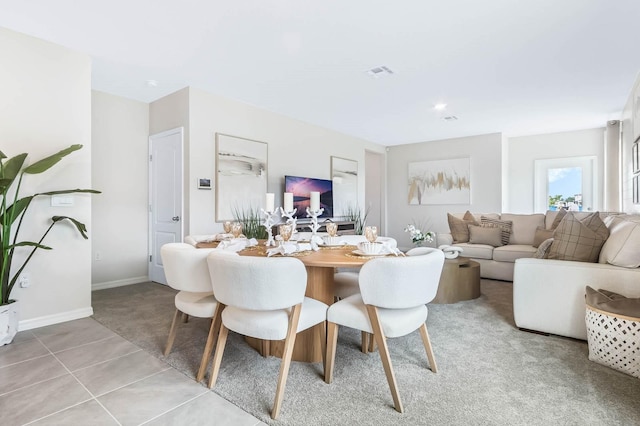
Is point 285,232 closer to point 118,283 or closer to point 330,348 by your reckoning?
point 330,348

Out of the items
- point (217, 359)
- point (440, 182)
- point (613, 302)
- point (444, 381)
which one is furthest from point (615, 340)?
point (440, 182)

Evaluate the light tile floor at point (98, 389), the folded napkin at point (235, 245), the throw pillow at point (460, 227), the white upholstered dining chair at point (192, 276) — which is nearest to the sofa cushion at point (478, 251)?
the throw pillow at point (460, 227)

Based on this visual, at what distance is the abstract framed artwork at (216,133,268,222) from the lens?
4.26 m

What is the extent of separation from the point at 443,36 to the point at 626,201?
3940mm

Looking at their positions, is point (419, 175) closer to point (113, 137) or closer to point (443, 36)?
point (443, 36)

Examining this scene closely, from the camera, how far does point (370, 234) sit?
2225 millimetres

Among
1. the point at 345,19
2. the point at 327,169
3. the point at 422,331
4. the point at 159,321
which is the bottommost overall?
the point at 159,321

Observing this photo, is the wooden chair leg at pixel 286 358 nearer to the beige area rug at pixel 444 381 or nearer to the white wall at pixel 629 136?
the beige area rug at pixel 444 381

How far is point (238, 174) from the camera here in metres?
4.46

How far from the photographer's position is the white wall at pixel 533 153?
623 cm

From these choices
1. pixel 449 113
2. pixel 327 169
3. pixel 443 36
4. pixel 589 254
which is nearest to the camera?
pixel 589 254

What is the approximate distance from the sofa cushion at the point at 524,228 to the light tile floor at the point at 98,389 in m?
4.71

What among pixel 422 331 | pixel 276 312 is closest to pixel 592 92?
pixel 422 331

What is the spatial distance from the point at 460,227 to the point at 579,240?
2.54m
